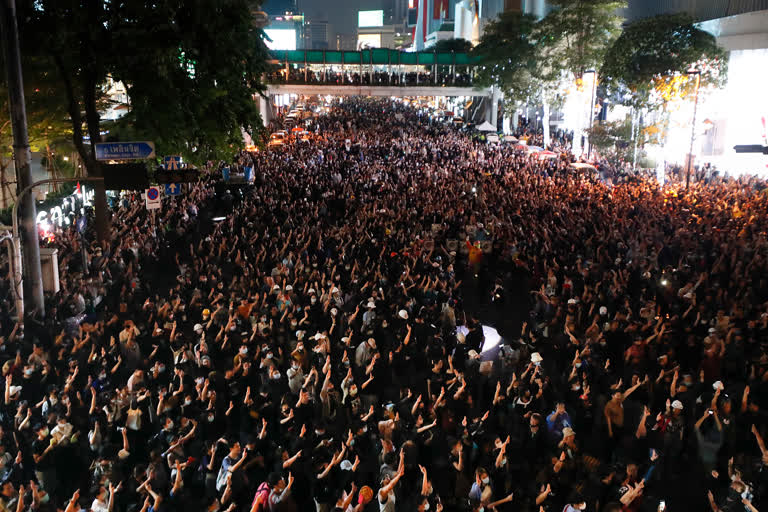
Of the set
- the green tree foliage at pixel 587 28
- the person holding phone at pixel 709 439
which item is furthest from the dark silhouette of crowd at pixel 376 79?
the person holding phone at pixel 709 439

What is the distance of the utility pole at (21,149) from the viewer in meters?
11.1

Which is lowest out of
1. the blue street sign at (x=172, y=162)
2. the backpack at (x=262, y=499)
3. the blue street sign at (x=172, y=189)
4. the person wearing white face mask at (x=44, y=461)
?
the person wearing white face mask at (x=44, y=461)

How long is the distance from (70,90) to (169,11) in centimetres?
322

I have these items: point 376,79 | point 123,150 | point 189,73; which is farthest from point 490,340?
point 376,79

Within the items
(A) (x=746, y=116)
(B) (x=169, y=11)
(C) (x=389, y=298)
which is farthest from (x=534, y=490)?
(A) (x=746, y=116)

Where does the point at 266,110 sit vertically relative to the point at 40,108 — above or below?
below

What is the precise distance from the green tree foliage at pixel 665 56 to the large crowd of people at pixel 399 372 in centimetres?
1545

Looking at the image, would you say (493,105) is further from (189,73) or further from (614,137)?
(189,73)

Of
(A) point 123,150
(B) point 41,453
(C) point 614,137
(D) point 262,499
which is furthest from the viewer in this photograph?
(C) point 614,137

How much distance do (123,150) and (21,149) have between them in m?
1.59

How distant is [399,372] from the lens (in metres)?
10.1

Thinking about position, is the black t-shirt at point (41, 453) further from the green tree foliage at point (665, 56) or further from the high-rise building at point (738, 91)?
the green tree foliage at point (665, 56)

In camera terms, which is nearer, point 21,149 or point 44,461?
point 44,461

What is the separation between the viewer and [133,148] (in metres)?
12.2
